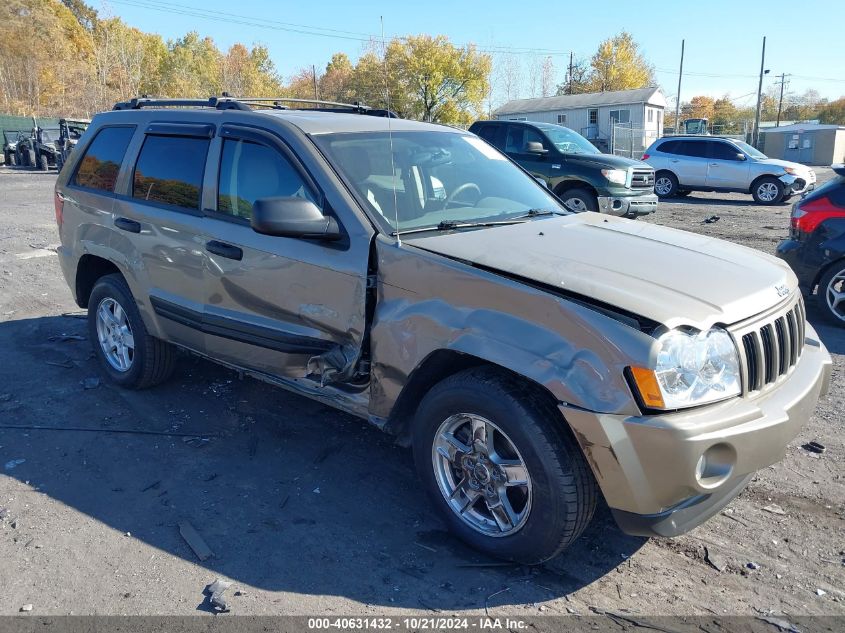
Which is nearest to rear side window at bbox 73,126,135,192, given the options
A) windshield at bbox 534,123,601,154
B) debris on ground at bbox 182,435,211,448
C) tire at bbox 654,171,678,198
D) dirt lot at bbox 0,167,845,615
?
dirt lot at bbox 0,167,845,615

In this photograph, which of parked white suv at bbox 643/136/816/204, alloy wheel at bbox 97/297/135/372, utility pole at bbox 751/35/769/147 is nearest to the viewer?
alloy wheel at bbox 97/297/135/372

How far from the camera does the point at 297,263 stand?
3604 millimetres

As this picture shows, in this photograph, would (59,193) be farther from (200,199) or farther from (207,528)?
(207,528)

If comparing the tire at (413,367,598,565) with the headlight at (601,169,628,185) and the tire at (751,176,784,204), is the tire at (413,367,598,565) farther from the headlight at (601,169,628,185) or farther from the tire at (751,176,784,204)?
the tire at (751,176,784,204)

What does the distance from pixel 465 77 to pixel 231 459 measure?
65124 mm

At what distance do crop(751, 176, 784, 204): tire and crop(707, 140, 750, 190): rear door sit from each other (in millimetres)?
297

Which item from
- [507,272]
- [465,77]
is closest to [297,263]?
[507,272]

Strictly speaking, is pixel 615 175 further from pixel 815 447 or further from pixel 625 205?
pixel 815 447

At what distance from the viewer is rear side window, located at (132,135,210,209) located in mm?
4273

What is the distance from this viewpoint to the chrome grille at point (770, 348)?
9.28 ft

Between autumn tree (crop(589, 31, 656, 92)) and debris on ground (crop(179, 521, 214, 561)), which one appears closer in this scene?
debris on ground (crop(179, 521, 214, 561))

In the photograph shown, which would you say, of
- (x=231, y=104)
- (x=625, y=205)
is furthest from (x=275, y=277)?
(x=625, y=205)

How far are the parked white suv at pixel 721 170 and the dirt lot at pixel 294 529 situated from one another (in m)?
15.1

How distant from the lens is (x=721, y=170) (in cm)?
1891
